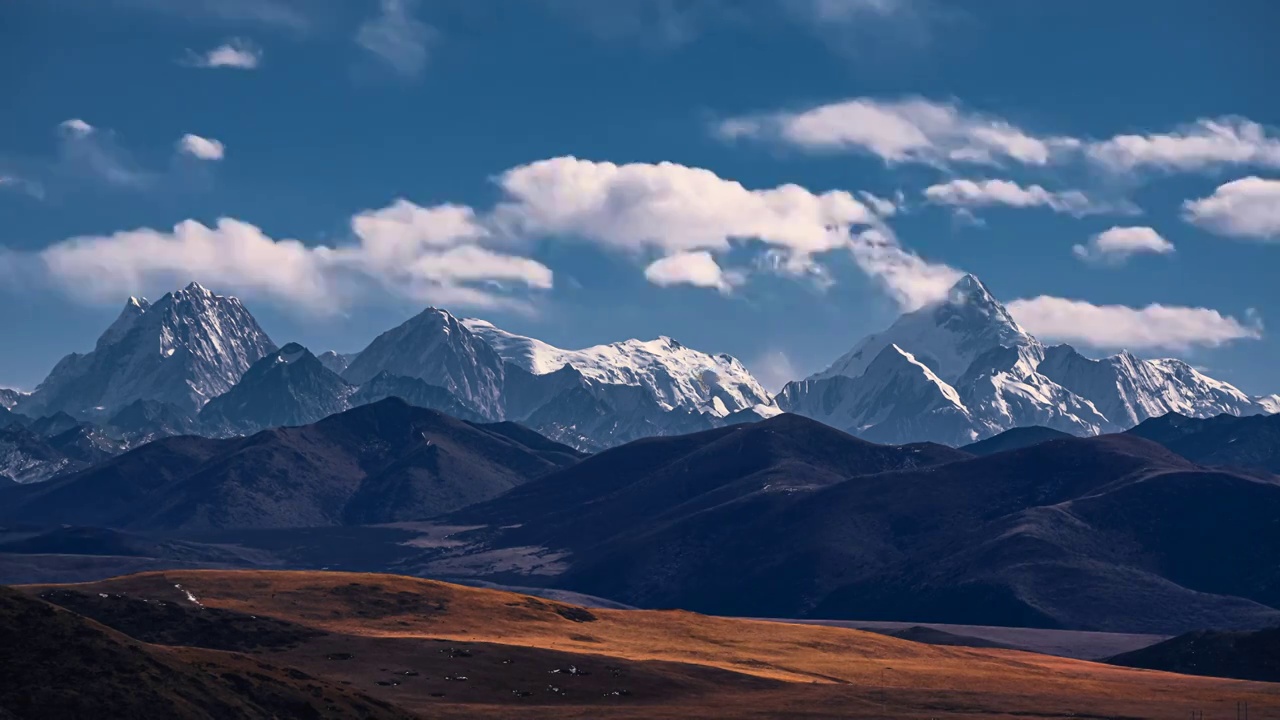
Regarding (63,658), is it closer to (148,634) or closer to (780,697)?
(148,634)

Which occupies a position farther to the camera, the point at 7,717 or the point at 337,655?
the point at 337,655

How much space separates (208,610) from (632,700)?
5342cm

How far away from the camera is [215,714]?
122m

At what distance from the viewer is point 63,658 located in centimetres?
12025

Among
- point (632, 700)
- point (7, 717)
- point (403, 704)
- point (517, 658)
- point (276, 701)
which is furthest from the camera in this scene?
point (517, 658)

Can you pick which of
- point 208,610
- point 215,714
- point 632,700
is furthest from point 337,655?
point 215,714

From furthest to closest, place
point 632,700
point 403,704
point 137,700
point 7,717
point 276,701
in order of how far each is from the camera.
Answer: point 632,700, point 403,704, point 276,701, point 137,700, point 7,717

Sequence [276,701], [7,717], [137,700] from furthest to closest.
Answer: [276,701] → [137,700] → [7,717]

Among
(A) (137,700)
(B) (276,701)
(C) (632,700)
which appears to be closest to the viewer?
(A) (137,700)

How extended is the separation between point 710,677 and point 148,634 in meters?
65.6

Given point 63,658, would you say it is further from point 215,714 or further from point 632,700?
point 632,700

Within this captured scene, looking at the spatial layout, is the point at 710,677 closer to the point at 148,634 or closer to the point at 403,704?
the point at 403,704

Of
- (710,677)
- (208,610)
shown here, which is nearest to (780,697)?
(710,677)

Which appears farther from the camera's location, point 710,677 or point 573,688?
point 710,677
